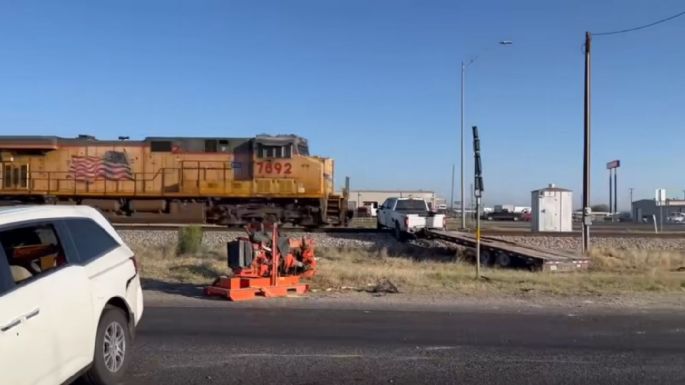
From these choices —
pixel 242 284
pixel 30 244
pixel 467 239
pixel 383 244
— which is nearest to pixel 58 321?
pixel 30 244

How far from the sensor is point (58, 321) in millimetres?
4891

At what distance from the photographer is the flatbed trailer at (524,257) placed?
670 inches

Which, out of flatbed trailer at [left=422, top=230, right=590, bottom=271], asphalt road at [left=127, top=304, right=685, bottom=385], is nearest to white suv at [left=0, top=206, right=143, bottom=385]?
asphalt road at [left=127, top=304, right=685, bottom=385]

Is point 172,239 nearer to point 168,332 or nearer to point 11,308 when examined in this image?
point 168,332

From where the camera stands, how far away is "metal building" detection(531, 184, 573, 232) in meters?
29.6

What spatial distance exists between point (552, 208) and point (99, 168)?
64.0ft

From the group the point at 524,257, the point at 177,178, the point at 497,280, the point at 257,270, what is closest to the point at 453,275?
the point at 497,280

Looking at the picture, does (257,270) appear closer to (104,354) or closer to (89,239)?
(89,239)

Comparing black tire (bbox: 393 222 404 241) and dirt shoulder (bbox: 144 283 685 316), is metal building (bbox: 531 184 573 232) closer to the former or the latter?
black tire (bbox: 393 222 404 241)

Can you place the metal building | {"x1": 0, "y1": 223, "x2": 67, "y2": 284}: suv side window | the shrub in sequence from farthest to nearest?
1. the metal building
2. the shrub
3. {"x1": 0, "y1": 223, "x2": 67, "y2": 284}: suv side window

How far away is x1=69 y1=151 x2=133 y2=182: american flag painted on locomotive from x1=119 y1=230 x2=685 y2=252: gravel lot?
3.14m

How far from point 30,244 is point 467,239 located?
15796mm

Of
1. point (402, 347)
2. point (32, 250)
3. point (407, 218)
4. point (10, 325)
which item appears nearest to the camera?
point (10, 325)

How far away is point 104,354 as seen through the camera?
5.80m
